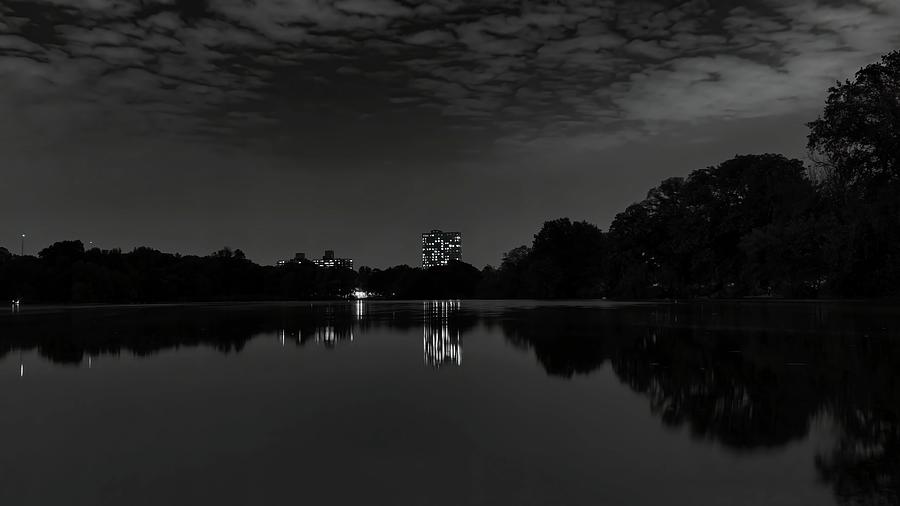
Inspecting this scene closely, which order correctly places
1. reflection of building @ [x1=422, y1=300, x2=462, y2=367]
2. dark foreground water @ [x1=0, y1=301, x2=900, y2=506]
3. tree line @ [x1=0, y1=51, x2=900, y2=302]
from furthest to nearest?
tree line @ [x1=0, y1=51, x2=900, y2=302]
reflection of building @ [x1=422, y1=300, x2=462, y2=367]
dark foreground water @ [x1=0, y1=301, x2=900, y2=506]

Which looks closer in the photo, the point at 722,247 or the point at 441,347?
the point at 441,347

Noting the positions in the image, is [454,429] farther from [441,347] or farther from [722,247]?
[722,247]

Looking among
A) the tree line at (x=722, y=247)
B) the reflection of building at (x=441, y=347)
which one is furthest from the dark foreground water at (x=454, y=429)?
the tree line at (x=722, y=247)

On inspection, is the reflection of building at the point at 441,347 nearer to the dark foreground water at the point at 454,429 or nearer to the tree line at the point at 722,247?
the dark foreground water at the point at 454,429

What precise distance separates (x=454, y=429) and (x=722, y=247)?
2387 inches

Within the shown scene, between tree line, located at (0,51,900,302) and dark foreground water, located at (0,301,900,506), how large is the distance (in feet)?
80.7

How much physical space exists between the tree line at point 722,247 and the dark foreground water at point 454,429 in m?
24.6

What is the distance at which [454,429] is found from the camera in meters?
6.91

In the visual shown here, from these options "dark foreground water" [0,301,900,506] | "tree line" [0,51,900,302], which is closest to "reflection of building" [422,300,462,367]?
"dark foreground water" [0,301,900,506]

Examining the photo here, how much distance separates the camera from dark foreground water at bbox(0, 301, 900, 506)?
16.0ft

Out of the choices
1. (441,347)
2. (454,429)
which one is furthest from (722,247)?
(454,429)

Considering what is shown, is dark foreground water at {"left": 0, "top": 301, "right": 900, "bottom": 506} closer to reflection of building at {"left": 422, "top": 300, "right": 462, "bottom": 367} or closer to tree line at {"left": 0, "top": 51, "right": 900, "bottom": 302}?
reflection of building at {"left": 422, "top": 300, "right": 462, "bottom": 367}

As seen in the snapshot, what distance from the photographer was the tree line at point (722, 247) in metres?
34.0

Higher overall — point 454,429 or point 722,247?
point 722,247
